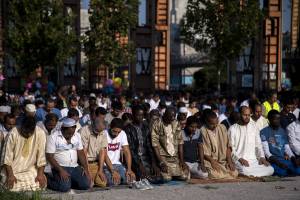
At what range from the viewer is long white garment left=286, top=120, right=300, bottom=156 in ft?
51.5

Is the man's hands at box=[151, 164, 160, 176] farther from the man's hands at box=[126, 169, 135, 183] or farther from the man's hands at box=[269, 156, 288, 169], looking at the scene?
the man's hands at box=[269, 156, 288, 169]

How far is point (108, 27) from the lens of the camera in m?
33.3

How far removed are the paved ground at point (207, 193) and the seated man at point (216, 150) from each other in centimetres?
60

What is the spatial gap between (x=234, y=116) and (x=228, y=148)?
4.96 feet

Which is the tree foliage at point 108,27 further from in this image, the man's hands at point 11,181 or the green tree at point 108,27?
the man's hands at point 11,181

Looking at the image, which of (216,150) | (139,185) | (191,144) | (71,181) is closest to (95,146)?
(71,181)

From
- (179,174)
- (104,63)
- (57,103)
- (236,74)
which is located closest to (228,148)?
(179,174)

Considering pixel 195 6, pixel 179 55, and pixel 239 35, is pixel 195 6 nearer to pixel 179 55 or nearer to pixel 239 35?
pixel 239 35

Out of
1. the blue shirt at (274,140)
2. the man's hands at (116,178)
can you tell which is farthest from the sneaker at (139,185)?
the blue shirt at (274,140)

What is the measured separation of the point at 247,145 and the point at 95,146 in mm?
3325

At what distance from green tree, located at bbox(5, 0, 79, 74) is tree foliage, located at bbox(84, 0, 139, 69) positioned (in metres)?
1.28

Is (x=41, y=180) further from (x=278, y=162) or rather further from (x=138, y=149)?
(x=278, y=162)

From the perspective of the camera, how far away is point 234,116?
15.9 metres

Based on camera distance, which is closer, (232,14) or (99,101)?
(99,101)
